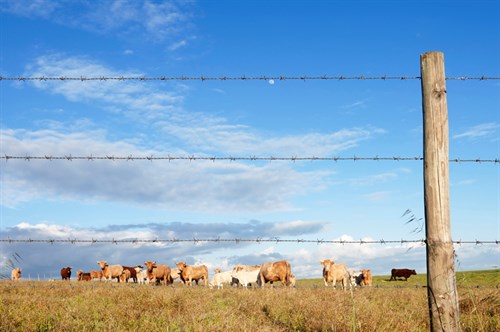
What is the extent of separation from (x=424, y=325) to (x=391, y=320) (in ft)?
5.16

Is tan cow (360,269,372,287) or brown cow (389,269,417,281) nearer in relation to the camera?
tan cow (360,269,372,287)

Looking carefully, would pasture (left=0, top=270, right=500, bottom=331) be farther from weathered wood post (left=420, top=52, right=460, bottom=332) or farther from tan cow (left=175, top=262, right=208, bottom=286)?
tan cow (left=175, top=262, right=208, bottom=286)

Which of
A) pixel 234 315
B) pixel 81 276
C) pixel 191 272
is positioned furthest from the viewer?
pixel 81 276

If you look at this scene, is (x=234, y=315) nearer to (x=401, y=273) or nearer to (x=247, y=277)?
(x=247, y=277)

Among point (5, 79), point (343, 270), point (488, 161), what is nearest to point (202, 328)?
point (488, 161)

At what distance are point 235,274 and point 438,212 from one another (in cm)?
2648

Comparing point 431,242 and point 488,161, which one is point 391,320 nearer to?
point 431,242

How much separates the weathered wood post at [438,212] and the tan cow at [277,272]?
23496mm

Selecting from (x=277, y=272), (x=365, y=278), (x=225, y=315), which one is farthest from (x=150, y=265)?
(x=225, y=315)

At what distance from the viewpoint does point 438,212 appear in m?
5.71

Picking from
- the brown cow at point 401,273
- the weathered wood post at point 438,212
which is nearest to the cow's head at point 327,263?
the weathered wood post at point 438,212

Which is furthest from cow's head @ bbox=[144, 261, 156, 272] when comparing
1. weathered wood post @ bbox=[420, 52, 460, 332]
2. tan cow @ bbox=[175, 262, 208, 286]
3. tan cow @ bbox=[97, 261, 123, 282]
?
weathered wood post @ bbox=[420, 52, 460, 332]

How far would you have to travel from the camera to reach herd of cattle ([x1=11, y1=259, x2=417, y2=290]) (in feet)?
95.6

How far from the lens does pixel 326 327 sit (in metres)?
7.28
